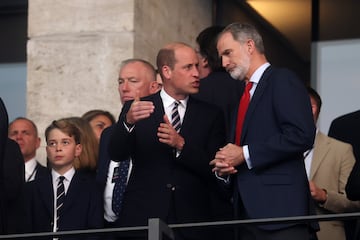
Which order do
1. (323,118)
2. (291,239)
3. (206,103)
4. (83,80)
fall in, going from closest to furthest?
(291,239) < (206,103) < (83,80) < (323,118)

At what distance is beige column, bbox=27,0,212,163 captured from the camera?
1219 cm

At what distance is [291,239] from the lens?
8836 millimetres

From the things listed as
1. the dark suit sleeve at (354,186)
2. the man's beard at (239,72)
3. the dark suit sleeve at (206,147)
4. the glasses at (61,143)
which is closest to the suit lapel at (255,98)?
the man's beard at (239,72)

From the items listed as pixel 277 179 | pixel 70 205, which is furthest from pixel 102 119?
pixel 277 179

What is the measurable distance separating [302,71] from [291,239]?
15.5 feet

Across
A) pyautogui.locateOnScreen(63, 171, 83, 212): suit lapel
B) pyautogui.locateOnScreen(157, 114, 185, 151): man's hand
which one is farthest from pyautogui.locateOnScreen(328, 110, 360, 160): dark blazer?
pyautogui.locateOnScreen(63, 171, 83, 212): suit lapel

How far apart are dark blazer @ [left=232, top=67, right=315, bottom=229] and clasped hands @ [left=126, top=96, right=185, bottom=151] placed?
0.49m

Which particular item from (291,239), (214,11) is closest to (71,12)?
(214,11)

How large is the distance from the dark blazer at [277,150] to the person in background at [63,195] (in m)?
1.39

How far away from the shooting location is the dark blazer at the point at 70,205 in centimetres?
1011

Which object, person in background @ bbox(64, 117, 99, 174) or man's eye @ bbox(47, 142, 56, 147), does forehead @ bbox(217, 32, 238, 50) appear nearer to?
person in background @ bbox(64, 117, 99, 174)

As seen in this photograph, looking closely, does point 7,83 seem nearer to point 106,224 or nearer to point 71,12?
point 71,12

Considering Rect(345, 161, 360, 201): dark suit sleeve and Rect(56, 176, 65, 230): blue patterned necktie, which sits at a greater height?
Rect(345, 161, 360, 201): dark suit sleeve

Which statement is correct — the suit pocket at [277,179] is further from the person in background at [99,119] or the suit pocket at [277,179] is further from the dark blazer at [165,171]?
the person in background at [99,119]
